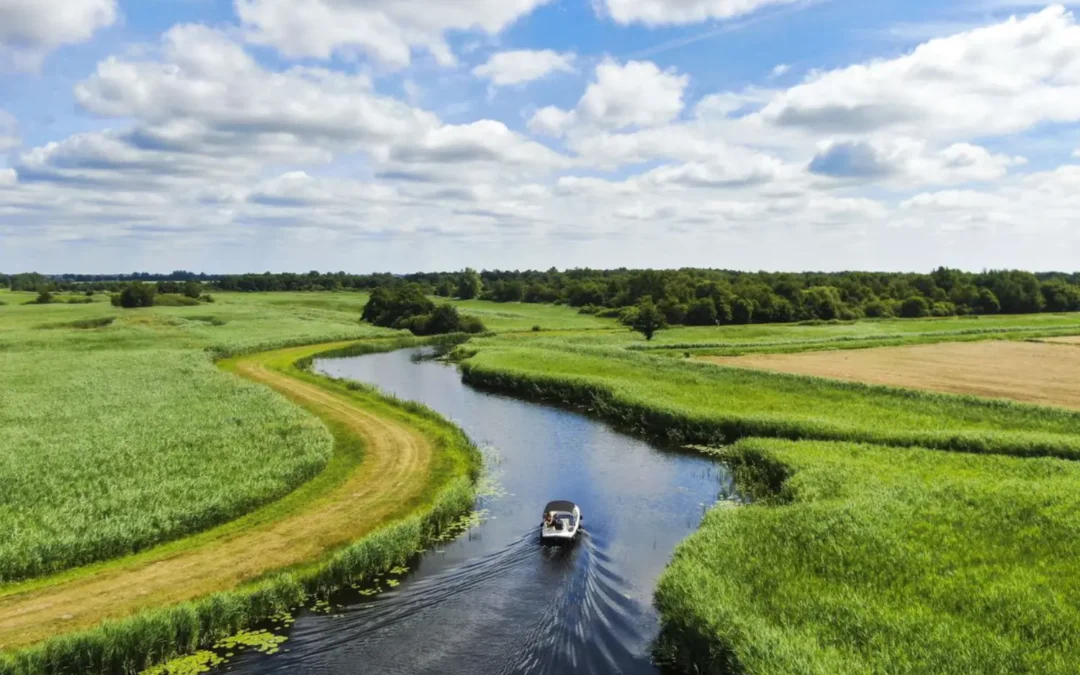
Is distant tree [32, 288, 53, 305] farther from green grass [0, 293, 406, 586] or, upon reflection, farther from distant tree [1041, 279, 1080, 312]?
distant tree [1041, 279, 1080, 312]

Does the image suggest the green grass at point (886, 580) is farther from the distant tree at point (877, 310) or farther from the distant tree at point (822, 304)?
the distant tree at point (877, 310)

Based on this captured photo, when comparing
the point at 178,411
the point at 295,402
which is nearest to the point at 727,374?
the point at 295,402

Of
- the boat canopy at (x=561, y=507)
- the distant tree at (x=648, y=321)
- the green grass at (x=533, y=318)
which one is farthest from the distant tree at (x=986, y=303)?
the boat canopy at (x=561, y=507)

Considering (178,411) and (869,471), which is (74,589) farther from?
(869,471)

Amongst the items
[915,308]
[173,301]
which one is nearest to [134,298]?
[173,301]

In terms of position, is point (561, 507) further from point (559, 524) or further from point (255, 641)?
point (255, 641)

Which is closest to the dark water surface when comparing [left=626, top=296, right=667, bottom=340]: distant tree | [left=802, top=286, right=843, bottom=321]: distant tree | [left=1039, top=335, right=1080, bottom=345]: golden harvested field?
[left=626, top=296, right=667, bottom=340]: distant tree
